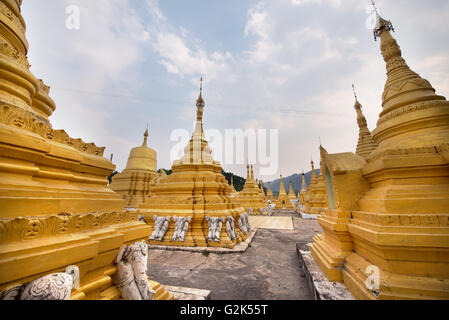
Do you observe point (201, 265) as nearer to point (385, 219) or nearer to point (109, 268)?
point (109, 268)

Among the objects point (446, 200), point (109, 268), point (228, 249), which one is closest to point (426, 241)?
point (446, 200)

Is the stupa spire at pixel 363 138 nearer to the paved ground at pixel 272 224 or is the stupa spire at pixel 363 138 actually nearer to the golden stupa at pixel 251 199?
the paved ground at pixel 272 224

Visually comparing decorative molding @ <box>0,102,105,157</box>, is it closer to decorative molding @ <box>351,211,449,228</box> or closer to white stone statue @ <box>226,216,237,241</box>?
decorative molding @ <box>351,211,449,228</box>

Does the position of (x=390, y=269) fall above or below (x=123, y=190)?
below

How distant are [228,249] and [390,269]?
13.8 ft

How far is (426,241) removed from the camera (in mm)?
2473

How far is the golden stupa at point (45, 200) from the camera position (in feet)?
5.30

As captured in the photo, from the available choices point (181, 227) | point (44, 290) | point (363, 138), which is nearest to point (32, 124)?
point (44, 290)

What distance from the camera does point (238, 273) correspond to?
433cm

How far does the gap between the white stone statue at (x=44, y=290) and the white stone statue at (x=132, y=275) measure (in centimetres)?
90

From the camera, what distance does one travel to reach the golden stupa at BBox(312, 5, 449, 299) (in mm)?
2504

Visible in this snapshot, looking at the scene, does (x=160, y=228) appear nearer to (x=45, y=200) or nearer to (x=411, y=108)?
(x=45, y=200)

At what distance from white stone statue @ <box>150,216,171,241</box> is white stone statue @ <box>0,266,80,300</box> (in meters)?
5.40

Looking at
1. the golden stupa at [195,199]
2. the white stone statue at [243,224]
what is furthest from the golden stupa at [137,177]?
the white stone statue at [243,224]
